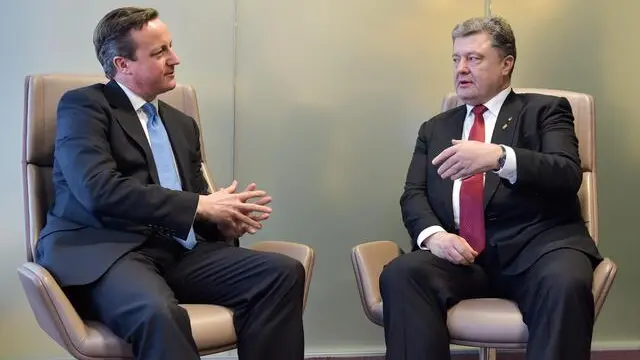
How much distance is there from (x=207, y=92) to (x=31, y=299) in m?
1.28

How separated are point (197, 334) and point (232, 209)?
1.28ft

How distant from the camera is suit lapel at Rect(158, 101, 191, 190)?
2223 mm

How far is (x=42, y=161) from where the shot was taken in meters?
2.19

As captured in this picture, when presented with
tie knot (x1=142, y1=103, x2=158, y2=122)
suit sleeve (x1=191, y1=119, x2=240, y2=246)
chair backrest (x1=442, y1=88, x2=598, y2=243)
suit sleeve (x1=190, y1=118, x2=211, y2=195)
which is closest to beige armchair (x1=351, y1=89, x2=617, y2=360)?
chair backrest (x1=442, y1=88, x2=598, y2=243)

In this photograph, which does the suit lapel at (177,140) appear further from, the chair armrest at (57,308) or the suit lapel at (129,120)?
the chair armrest at (57,308)

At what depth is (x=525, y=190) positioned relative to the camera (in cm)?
216

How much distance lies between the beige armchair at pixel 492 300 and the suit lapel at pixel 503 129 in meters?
0.25

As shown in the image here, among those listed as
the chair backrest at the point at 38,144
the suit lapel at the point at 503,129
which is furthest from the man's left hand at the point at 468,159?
the chair backrest at the point at 38,144

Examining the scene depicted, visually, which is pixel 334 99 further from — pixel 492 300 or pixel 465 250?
pixel 492 300

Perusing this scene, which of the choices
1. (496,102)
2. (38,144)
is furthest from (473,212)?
(38,144)

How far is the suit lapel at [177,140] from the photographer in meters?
2.22

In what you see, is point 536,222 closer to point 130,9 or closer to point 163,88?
point 163,88

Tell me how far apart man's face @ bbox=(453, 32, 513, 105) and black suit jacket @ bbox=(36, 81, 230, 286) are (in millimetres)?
973

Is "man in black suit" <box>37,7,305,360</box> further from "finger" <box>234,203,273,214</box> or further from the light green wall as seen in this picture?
the light green wall
